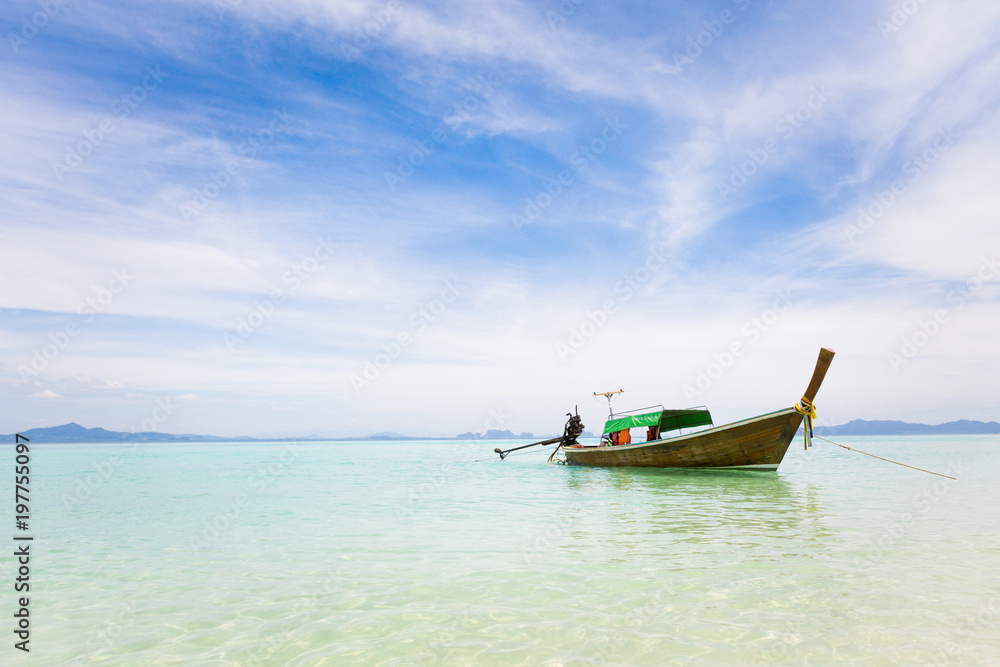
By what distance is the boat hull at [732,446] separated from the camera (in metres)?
21.9

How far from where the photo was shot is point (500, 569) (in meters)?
8.35

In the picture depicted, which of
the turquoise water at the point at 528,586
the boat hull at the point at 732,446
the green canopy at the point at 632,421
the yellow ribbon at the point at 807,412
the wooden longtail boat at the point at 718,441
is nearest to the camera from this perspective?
the turquoise water at the point at 528,586

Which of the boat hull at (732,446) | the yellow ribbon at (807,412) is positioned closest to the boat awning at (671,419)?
the boat hull at (732,446)

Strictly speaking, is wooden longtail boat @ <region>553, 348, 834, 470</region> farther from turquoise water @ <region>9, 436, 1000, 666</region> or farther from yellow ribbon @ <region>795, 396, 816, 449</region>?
turquoise water @ <region>9, 436, 1000, 666</region>

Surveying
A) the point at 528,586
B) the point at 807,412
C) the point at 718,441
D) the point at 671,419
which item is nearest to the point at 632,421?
the point at 671,419

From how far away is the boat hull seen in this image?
864 inches

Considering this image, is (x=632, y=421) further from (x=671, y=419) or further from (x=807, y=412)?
(x=807, y=412)

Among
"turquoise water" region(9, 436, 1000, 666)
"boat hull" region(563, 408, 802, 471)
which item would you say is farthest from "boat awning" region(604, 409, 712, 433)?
"turquoise water" region(9, 436, 1000, 666)

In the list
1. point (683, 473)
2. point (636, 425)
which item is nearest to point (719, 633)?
point (683, 473)

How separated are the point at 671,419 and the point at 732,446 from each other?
4693 millimetres

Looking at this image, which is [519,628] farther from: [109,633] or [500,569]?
[109,633]

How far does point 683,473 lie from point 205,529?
65.9 feet

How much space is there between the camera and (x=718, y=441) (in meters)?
23.1

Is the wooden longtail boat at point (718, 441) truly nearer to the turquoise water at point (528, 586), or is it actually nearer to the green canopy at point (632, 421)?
the green canopy at point (632, 421)
